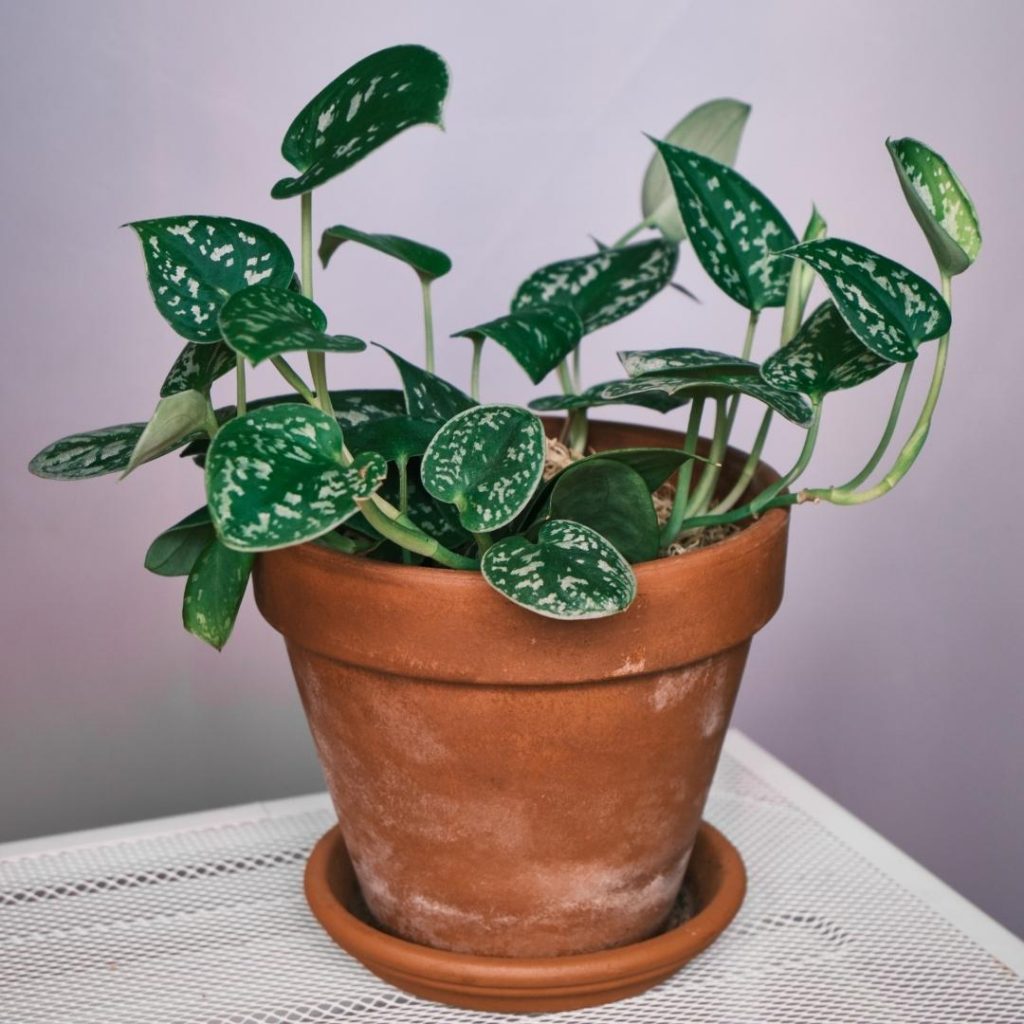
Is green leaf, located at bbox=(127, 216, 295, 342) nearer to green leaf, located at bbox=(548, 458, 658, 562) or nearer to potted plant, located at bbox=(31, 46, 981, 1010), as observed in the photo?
potted plant, located at bbox=(31, 46, 981, 1010)

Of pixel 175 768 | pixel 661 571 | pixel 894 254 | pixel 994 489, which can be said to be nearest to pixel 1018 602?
pixel 994 489

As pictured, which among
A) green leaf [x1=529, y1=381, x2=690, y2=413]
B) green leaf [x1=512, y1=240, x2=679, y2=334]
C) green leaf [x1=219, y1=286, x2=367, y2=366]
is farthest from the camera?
green leaf [x1=512, y1=240, x2=679, y2=334]

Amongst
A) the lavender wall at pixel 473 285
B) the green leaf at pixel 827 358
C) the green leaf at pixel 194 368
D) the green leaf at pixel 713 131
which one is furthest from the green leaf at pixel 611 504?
the lavender wall at pixel 473 285

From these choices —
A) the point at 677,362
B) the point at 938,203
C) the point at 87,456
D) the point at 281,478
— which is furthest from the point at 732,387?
the point at 87,456

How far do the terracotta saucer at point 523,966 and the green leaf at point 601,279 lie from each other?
16.2 inches

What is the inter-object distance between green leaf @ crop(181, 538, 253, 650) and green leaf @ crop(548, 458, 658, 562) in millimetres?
187

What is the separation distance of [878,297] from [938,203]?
0.08 metres

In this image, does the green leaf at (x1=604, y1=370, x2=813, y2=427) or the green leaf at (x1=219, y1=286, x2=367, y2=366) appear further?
the green leaf at (x1=604, y1=370, x2=813, y2=427)

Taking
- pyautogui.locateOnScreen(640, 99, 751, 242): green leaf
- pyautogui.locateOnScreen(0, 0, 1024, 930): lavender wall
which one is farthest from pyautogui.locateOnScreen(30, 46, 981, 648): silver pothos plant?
pyautogui.locateOnScreen(0, 0, 1024, 930): lavender wall

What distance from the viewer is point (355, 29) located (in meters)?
1.31

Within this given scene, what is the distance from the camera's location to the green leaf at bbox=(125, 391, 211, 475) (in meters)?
0.66

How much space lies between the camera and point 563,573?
2.16 feet

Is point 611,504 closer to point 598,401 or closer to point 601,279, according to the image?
point 598,401

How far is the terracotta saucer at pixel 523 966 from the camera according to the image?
78cm
